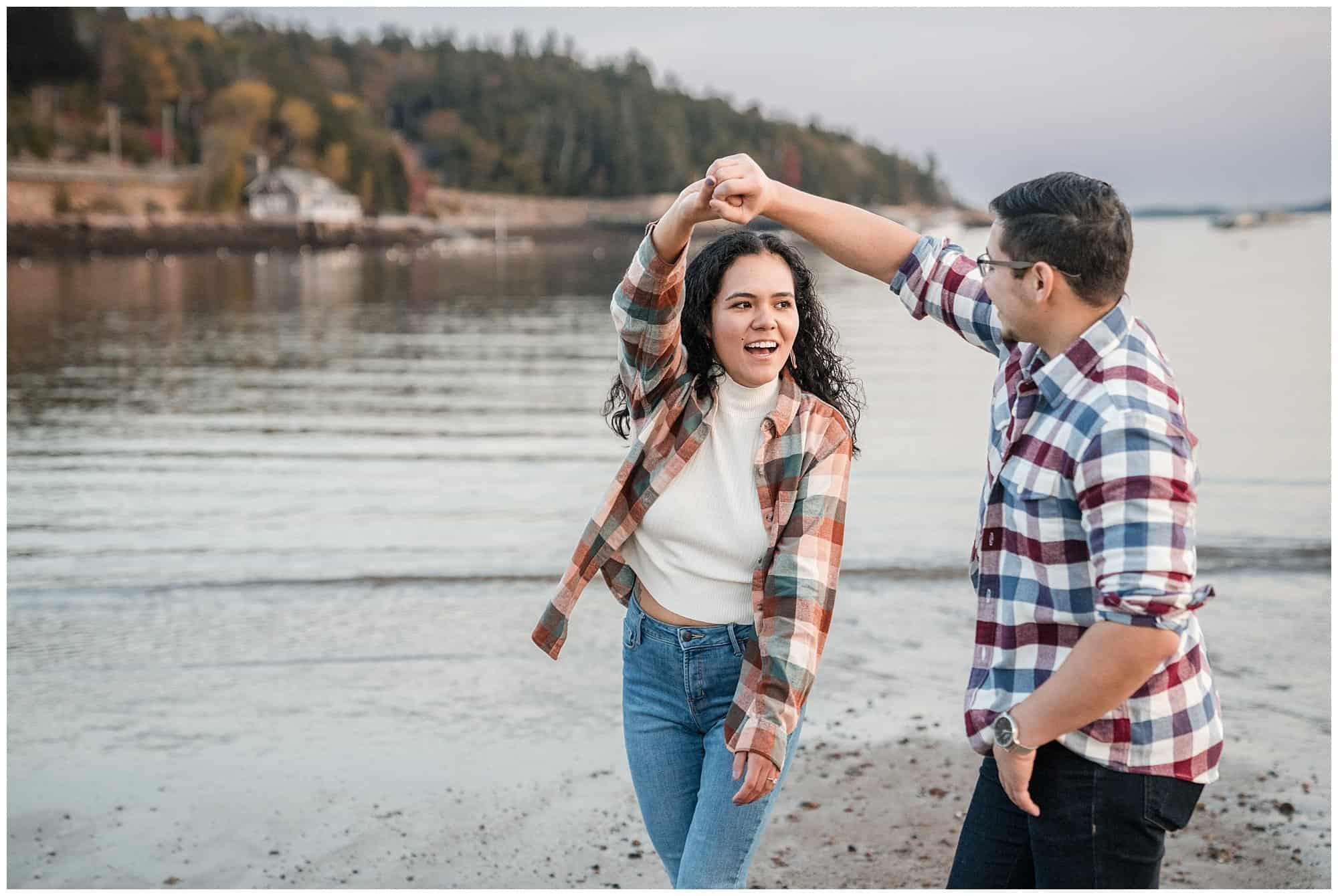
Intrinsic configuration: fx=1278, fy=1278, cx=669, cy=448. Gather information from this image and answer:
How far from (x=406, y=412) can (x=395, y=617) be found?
1086 cm

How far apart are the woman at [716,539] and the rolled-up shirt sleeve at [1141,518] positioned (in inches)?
31.2

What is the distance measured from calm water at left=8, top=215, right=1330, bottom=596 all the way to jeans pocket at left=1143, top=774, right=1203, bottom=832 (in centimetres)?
662

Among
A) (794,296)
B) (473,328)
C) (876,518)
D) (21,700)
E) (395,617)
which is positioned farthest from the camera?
(473,328)

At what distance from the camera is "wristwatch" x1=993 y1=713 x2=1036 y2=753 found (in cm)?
212

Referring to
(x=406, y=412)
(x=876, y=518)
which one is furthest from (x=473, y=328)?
(x=876, y=518)

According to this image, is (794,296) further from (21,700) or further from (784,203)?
(21,700)

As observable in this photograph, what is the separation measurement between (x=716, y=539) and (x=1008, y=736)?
0.80 meters

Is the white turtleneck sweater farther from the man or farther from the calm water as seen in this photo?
the calm water

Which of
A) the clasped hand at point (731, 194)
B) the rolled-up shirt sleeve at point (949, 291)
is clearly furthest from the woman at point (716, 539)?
the rolled-up shirt sleeve at point (949, 291)

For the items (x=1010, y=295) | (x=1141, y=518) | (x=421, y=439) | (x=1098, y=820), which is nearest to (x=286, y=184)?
(x=421, y=439)

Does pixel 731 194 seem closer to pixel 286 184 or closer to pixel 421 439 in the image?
pixel 421 439

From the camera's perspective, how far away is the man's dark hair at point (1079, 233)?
2076 millimetres

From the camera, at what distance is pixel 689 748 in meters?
2.83

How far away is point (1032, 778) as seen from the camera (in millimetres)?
2217
